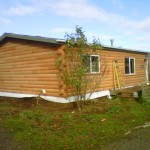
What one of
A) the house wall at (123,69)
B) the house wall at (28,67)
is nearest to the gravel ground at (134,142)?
the house wall at (28,67)

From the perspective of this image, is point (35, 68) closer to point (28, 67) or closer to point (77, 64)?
point (28, 67)

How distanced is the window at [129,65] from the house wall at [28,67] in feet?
25.7

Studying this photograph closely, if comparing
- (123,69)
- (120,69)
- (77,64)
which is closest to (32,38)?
(77,64)

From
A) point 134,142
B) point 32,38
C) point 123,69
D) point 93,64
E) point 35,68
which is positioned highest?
point 32,38

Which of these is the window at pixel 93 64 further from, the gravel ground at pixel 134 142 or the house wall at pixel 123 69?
the gravel ground at pixel 134 142

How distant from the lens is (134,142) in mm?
7547

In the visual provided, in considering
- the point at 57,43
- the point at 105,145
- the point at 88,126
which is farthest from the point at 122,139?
the point at 57,43

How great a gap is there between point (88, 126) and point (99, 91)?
7141mm

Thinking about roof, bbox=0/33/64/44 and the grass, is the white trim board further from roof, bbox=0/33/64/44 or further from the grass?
roof, bbox=0/33/64/44

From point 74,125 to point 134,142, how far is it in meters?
2.89

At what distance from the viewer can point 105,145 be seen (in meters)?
7.47

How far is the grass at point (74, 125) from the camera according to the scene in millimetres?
7852

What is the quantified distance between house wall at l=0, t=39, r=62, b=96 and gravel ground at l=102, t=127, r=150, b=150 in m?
6.54

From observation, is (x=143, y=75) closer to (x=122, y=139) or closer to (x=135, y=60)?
(x=135, y=60)
